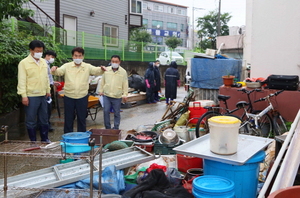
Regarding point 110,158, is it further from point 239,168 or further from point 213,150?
point 239,168

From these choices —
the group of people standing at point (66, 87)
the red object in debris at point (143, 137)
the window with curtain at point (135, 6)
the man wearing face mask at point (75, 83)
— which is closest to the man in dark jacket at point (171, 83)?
the group of people standing at point (66, 87)

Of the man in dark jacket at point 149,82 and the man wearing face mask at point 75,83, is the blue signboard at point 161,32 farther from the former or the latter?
the man wearing face mask at point 75,83

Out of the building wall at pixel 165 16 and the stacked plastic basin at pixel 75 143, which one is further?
the building wall at pixel 165 16

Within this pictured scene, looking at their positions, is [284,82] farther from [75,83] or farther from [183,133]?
[75,83]

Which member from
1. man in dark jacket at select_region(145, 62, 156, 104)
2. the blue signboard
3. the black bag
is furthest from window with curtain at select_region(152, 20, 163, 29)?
the black bag

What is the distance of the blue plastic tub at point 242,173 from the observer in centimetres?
363

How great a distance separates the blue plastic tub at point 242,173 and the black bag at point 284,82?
3.94 metres

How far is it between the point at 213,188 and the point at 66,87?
167 inches

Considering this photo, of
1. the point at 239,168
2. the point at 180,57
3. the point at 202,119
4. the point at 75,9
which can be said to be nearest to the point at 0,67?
the point at 202,119

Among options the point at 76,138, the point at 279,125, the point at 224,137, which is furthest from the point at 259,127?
the point at 76,138

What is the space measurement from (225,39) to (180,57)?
24.3ft

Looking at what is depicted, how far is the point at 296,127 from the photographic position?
4.32 metres

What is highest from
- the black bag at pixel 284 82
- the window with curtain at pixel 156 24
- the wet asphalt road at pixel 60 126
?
the window with curtain at pixel 156 24

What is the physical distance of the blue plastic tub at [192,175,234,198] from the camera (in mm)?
3155
